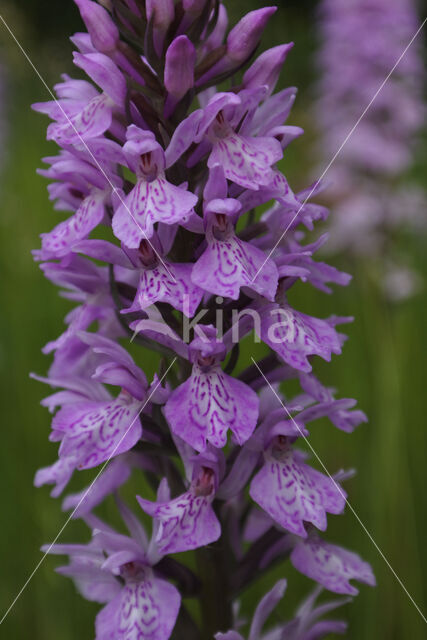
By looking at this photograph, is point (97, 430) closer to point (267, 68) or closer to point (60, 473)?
point (60, 473)

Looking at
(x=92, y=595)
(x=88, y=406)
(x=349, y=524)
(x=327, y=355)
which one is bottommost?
(x=92, y=595)

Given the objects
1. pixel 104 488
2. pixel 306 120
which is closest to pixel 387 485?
pixel 104 488

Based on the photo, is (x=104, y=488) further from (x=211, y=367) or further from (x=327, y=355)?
(x=327, y=355)

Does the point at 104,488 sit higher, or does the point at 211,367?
the point at 211,367

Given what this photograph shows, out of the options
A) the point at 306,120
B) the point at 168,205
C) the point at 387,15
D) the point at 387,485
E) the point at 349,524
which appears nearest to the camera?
the point at 168,205

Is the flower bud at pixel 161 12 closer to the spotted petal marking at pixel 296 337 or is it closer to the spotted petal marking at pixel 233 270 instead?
the spotted petal marking at pixel 233 270

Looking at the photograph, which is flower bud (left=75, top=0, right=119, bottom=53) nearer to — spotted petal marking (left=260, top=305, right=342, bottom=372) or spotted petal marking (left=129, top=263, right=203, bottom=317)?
spotted petal marking (left=129, top=263, right=203, bottom=317)

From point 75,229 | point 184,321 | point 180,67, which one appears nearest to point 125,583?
point 184,321
